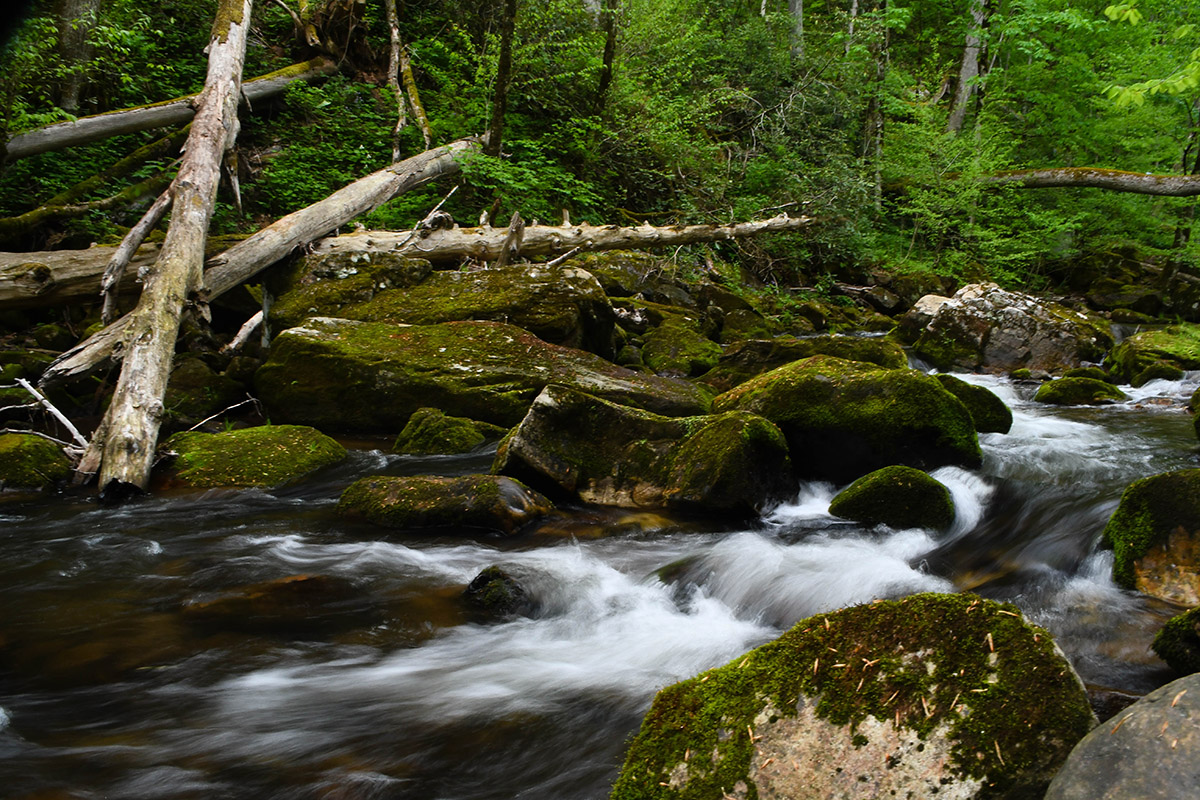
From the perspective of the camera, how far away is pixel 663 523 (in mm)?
5488

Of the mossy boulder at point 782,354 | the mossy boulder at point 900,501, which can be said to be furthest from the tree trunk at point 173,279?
the mossy boulder at point 782,354

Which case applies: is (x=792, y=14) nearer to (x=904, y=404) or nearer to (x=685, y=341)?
(x=685, y=341)

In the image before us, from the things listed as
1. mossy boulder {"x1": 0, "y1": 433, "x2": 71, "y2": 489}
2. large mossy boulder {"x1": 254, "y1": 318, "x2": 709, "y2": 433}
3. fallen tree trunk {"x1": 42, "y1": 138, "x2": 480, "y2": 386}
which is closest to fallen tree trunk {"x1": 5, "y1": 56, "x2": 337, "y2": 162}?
fallen tree trunk {"x1": 42, "y1": 138, "x2": 480, "y2": 386}

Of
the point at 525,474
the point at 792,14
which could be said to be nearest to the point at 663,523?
the point at 525,474

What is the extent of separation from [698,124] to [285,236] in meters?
11.2

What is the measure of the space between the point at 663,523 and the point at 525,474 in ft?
3.82

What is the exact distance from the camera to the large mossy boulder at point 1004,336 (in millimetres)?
12148

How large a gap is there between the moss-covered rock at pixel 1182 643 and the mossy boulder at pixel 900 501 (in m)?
2.20

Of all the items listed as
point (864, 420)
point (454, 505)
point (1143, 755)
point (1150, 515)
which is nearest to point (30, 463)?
point (454, 505)

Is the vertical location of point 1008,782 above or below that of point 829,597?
above

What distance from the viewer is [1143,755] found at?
5.46 feet

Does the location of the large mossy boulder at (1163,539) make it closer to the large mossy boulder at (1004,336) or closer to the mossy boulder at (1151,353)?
the mossy boulder at (1151,353)

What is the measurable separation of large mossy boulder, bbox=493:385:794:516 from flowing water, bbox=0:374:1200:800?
25 cm

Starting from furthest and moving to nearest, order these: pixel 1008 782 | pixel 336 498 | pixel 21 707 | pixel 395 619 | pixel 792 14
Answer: pixel 792 14
pixel 336 498
pixel 395 619
pixel 21 707
pixel 1008 782
